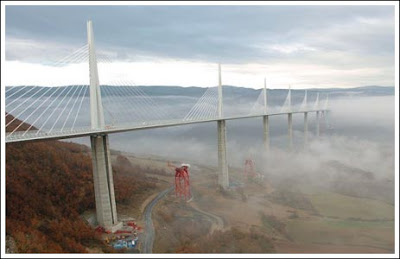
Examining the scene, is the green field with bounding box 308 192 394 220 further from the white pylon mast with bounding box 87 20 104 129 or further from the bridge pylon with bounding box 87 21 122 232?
the white pylon mast with bounding box 87 20 104 129

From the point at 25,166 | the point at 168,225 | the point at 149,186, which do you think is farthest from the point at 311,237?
the point at 25,166

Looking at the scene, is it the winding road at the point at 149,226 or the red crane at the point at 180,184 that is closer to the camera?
the winding road at the point at 149,226

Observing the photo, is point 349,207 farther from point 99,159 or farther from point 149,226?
point 99,159

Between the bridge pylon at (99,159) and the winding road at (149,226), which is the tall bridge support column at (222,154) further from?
the bridge pylon at (99,159)

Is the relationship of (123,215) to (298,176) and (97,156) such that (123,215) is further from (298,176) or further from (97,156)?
(298,176)

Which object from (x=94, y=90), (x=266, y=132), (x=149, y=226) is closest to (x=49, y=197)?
(x=149, y=226)

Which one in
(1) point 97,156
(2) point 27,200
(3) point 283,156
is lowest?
(3) point 283,156

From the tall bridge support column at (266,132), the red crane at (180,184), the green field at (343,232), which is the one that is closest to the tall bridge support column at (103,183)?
the red crane at (180,184)
